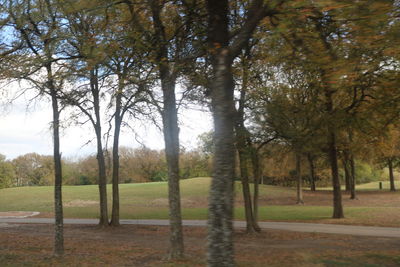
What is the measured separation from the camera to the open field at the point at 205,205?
25.3 metres

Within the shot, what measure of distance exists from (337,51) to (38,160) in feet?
323

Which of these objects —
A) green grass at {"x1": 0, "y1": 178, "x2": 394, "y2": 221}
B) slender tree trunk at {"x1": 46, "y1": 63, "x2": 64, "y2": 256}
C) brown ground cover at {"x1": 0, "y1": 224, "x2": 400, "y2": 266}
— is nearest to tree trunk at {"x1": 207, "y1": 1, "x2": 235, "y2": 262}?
brown ground cover at {"x1": 0, "y1": 224, "x2": 400, "y2": 266}

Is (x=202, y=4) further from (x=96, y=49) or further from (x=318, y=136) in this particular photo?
(x=318, y=136)

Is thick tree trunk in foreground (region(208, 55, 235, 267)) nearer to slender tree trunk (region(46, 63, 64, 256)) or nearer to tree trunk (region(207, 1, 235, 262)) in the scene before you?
tree trunk (region(207, 1, 235, 262))

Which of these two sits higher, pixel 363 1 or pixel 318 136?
pixel 363 1

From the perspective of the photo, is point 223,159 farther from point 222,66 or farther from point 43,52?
point 43,52

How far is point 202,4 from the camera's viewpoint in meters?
9.13

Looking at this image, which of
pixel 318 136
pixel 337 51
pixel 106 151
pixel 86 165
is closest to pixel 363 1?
pixel 337 51

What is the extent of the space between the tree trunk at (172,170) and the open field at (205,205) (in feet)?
33.7

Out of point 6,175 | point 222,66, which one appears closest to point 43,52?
point 222,66

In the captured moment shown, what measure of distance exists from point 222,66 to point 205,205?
3441cm

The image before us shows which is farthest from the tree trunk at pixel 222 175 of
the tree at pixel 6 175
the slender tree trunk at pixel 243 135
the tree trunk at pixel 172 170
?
the tree at pixel 6 175

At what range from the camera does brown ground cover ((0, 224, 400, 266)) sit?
1048 centimetres

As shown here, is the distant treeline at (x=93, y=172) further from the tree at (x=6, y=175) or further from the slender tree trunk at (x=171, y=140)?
the slender tree trunk at (x=171, y=140)
